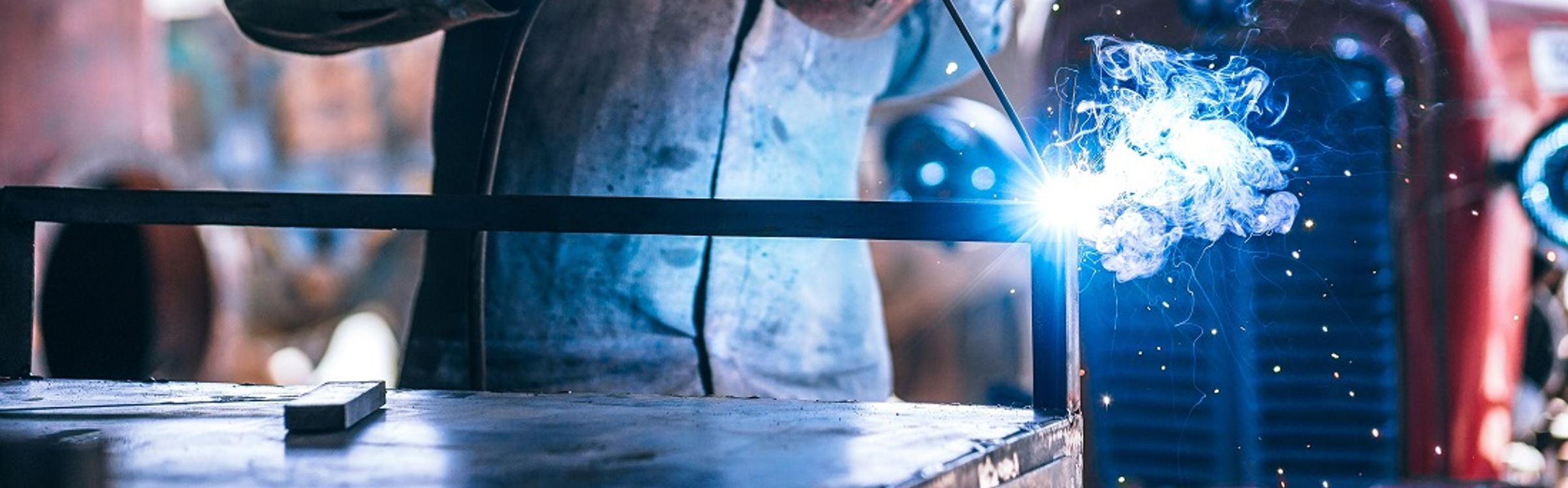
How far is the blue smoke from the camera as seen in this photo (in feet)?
7.18

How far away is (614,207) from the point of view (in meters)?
1.38

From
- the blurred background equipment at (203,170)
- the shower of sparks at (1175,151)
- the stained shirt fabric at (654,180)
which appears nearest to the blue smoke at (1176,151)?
the shower of sparks at (1175,151)

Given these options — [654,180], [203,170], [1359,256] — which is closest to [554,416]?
[654,180]

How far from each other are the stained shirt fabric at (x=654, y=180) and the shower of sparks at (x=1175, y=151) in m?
0.49

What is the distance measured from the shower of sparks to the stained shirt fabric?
487 millimetres

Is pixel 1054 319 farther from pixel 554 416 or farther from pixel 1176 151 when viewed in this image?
pixel 1176 151

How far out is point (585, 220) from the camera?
1.38 m

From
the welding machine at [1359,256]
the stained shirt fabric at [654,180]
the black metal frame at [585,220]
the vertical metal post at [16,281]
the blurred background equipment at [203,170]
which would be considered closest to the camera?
the black metal frame at [585,220]

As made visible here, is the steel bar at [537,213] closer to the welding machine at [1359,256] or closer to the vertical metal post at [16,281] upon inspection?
the vertical metal post at [16,281]

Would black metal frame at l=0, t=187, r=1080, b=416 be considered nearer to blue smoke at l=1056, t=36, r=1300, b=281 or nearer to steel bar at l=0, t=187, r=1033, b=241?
steel bar at l=0, t=187, r=1033, b=241

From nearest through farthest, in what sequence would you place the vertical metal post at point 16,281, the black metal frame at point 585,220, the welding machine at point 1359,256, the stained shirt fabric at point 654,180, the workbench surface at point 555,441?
1. the workbench surface at point 555,441
2. the black metal frame at point 585,220
3. the vertical metal post at point 16,281
4. the stained shirt fabric at point 654,180
5. the welding machine at point 1359,256

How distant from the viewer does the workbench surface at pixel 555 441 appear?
906mm

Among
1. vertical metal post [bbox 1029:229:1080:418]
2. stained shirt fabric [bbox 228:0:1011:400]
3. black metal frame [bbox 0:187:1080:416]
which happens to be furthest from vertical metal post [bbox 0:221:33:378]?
vertical metal post [bbox 1029:229:1080:418]

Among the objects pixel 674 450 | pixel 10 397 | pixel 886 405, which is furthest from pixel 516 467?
pixel 10 397
